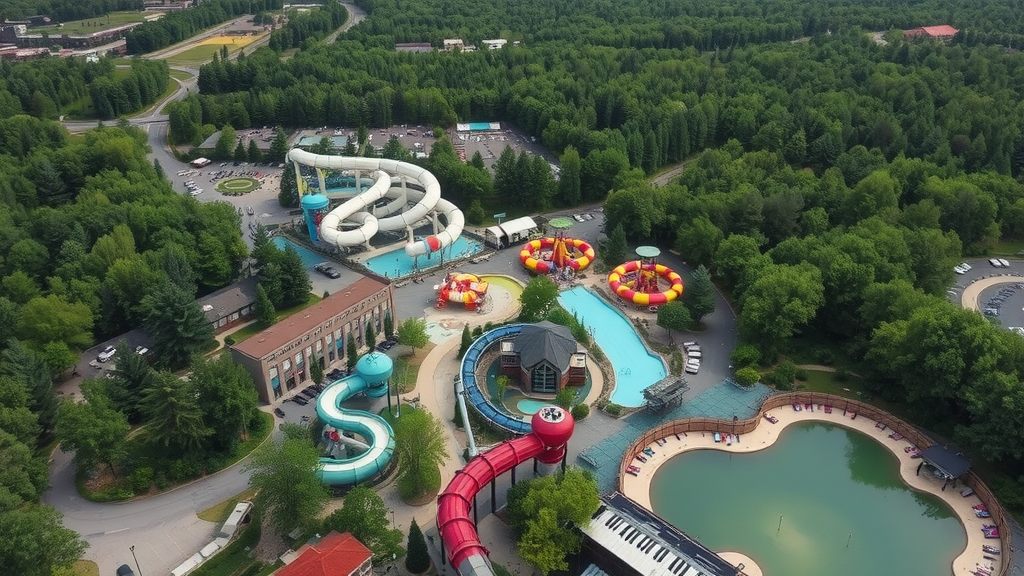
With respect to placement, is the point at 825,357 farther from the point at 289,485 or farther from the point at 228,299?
the point at 228,299

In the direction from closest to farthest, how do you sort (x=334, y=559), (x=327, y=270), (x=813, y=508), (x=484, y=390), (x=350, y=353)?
(x=334, y=559), (x=813, y=508), (x=484, y=390), (x=350, y=353), (x=327, y=270)

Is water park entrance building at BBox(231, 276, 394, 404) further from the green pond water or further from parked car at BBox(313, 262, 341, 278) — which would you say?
the green pond water

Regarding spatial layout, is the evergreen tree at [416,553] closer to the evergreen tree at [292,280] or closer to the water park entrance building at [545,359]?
the water park entrance building at [545,359]

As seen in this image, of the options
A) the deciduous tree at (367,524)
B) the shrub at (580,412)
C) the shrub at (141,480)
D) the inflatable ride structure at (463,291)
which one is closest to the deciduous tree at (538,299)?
the inflatable ride structure at (463,291)

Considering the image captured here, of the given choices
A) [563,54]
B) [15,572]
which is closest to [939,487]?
[15,572]

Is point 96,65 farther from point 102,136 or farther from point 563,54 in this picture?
point 563,54

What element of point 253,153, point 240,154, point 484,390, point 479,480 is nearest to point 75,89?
point 240,154
